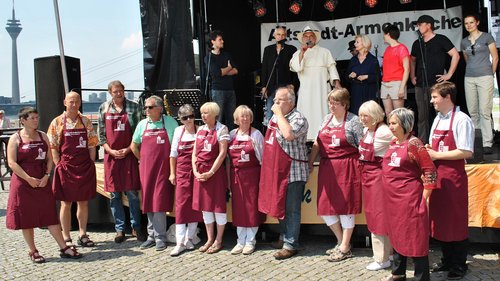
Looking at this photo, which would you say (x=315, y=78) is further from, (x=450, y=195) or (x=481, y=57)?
(x=450, y=195)

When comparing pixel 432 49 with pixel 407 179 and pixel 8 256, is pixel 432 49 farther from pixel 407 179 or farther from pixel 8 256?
pixel 8 256

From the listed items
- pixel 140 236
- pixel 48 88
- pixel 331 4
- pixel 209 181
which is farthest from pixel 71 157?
pixel 331 4

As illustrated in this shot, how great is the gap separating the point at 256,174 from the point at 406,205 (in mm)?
1710

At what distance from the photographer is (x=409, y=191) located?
3.57m

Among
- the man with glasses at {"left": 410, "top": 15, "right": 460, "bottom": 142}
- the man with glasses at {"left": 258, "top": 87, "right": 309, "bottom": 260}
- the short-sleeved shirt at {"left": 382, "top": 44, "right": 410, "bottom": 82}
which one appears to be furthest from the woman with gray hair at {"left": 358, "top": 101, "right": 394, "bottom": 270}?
the short-sleeved shirt at {"left": 382, "top": 44, "right": 410, "bottom": 82}

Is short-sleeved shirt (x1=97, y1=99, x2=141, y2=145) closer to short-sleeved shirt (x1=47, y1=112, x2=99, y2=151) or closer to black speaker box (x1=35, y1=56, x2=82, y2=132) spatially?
short-sleeved shirt (x1=47, y1=112, x2=99, y2=151)

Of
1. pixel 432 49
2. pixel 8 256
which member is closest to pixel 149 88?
pixel 8 256

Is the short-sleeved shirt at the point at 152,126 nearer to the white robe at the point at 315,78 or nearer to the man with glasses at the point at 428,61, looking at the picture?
the white robe at the point at 315,78

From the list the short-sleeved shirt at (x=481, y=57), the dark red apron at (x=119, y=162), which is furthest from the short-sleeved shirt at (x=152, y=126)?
the short-sleeved shirt at (x=481, y=57)

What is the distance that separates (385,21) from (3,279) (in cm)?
616

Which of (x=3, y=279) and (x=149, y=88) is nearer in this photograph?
(x=3, y=279)

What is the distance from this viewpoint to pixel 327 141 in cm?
454

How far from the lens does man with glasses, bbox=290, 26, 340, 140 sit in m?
6.17

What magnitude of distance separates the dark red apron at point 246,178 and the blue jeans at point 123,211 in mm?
1296
